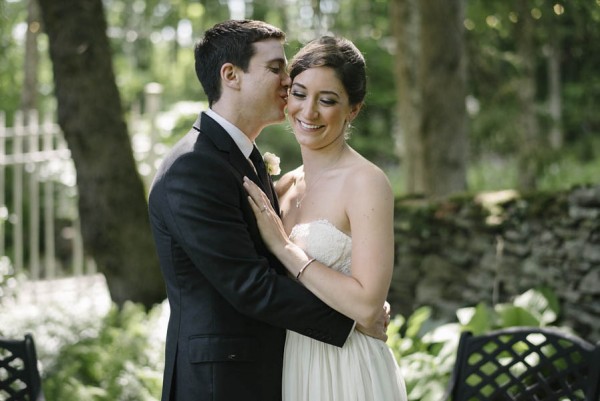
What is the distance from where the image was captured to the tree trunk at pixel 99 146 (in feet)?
20.3

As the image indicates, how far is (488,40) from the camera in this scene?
1151cm

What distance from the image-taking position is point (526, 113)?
12711 mm

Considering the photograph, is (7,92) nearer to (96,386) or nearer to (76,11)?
(76,11)

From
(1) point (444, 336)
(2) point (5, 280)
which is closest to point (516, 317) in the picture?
(1) point (444, 336)

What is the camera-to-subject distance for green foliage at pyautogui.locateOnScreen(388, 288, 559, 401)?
4625 millimetres

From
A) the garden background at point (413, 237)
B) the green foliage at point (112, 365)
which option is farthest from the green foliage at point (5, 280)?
the green foliage at point (112, 365)

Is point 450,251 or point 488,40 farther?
point 488,40

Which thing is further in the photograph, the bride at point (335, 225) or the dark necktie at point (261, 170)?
the dark necktie at point (261, 170)

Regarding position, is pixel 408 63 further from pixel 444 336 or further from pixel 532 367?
pixel 532 367

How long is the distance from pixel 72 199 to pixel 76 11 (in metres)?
5.93

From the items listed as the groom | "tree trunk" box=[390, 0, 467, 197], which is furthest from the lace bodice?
"tree trunk" box=[390, 0, 467, 197]

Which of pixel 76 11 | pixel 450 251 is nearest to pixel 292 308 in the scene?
pixel 450 251

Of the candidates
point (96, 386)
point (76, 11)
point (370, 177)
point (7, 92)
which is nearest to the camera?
point (370, 177)

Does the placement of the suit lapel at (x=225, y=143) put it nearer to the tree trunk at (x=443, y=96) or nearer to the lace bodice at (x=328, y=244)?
the lace bodice at (x=328, y=244)
